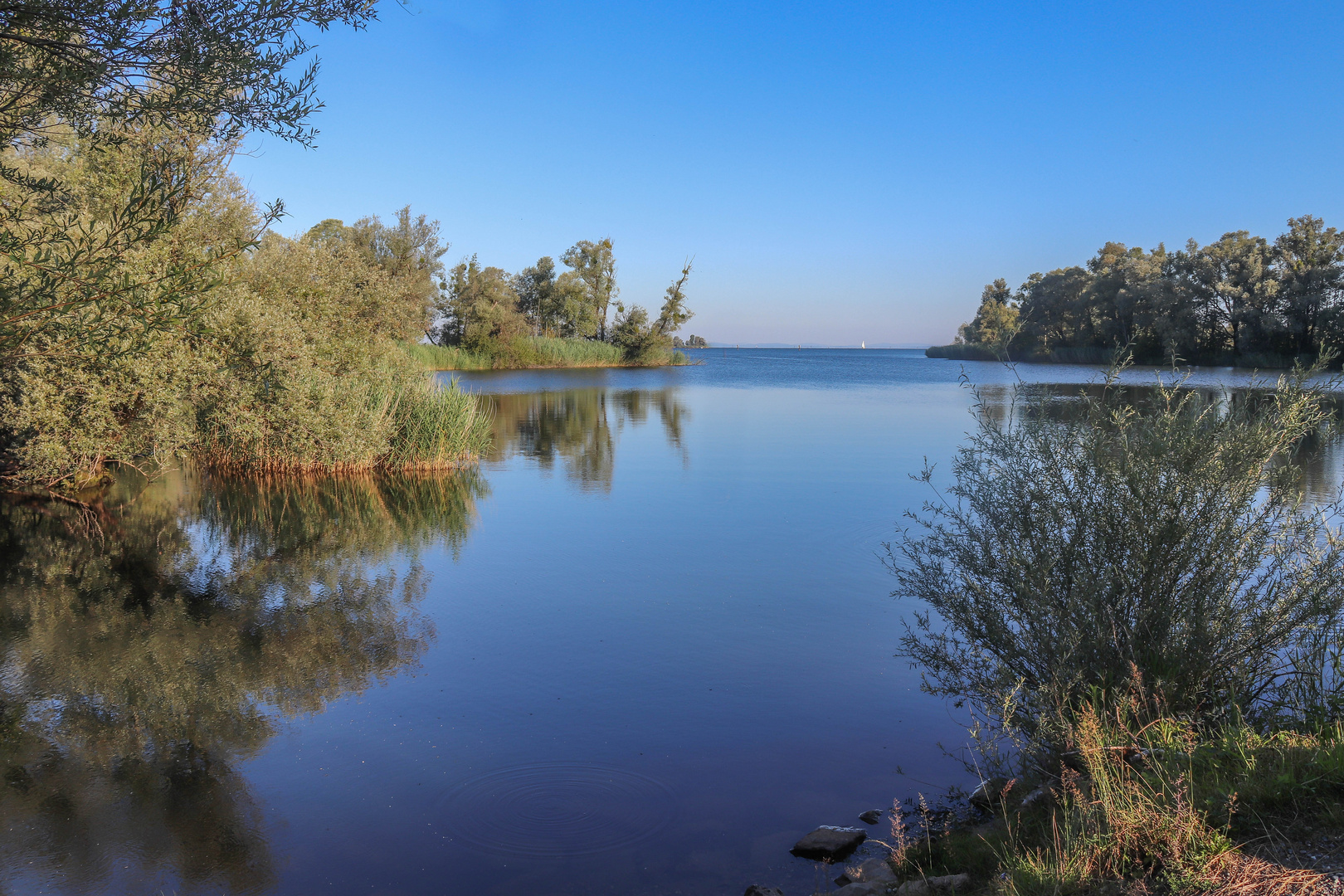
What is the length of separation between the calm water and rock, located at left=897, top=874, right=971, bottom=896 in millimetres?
601

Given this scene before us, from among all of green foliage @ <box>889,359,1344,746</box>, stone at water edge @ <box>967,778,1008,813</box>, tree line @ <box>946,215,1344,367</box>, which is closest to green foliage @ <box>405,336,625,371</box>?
tree line @ <box>946,215,1344,367</box>

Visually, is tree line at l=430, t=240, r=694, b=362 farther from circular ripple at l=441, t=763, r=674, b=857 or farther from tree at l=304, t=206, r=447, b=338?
circular ripple at l=441, t=763, r=674, b=857

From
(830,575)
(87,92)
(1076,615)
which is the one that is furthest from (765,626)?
(87,92)

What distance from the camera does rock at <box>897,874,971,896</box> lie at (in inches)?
145

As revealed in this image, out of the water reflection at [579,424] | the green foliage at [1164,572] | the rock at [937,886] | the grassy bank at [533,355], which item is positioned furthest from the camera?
the grassy bank at [533,355]

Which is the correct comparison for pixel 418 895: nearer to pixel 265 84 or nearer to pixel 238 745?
pixel 238 745

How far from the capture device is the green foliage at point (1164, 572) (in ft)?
15.4

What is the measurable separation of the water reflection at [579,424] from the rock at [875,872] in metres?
11.6

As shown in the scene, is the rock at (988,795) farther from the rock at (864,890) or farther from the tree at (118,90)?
the tree at (118,90)

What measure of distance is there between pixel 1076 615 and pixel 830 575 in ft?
16.5

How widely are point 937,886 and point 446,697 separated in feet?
12.6

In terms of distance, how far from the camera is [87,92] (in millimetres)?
5156

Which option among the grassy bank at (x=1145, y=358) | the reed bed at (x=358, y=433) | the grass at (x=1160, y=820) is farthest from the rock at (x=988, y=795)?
the grassy bank at (x=1145, y=358)

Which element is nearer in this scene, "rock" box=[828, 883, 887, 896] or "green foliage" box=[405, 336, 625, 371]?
"rock" box=[828, 883, 887, 896]
